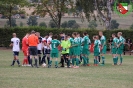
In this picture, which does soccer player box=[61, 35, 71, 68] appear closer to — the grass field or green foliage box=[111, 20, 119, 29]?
the grass field

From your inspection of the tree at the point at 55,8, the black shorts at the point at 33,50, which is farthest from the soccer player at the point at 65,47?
the tree at the point at 55,8

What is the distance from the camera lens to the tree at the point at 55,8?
7034 cm

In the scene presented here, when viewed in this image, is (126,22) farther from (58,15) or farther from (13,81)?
(13,81)

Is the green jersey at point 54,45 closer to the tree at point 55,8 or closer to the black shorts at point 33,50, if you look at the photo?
the black shorts at point 33,50

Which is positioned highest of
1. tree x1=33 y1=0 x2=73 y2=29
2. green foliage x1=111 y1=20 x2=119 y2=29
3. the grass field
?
tree x1=33 y1=0 x2=73 y2=29

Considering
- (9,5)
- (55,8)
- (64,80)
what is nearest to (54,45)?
(64,80)

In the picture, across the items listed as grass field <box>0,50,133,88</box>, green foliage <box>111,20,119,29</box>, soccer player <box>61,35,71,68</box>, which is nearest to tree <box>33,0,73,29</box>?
green foliage <box>111,20,119,29</box>

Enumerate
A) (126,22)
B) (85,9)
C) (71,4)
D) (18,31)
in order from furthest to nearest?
(126,22)
(71,4)
(85,9)
(18,31)

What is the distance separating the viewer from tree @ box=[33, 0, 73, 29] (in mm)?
70344

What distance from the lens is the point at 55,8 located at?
2761 inches

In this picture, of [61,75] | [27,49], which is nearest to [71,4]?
[27,49]

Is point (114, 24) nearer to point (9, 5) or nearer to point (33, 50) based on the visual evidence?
point (9, 5)

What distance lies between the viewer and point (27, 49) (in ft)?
101

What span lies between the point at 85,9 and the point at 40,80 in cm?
4552
